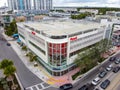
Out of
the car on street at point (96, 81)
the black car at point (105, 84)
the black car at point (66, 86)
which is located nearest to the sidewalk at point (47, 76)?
the black car at point (66, 86)

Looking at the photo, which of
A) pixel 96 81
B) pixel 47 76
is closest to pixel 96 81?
pixel 96 81

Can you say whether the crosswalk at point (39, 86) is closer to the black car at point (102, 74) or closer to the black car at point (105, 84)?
the black car at point (105, 84)

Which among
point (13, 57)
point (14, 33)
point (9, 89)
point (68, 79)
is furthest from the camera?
point (14, 33)

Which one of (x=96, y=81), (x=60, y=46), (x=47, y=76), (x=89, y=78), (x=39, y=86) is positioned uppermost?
(x=60, y=46)

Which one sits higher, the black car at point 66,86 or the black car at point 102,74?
the black car at point 102,74

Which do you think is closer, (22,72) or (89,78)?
(89,78)

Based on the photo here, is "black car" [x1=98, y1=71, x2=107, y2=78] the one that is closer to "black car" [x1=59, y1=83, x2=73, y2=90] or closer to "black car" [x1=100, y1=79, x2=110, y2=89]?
"black car" [x1=100, y1=79, x2=110, y2=89]

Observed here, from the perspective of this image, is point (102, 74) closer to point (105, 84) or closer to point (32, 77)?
point (105, 84)

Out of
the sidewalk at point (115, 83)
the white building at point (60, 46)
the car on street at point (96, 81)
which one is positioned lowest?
the sidewalk at point (115, 83)

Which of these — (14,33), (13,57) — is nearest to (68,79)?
(13,57)

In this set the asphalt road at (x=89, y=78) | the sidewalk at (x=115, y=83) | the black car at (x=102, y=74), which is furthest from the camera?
the black car at (x=102, y=74)

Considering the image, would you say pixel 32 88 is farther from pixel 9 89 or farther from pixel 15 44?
pixel 15 44
